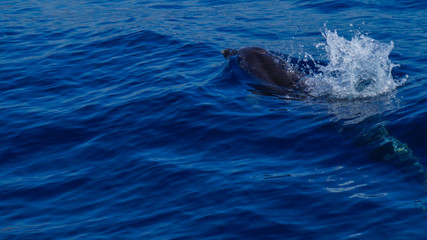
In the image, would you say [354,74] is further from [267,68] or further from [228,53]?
[228,53]

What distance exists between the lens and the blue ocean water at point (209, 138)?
6.75m

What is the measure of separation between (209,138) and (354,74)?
346cm

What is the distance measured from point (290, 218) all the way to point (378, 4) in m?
12.8

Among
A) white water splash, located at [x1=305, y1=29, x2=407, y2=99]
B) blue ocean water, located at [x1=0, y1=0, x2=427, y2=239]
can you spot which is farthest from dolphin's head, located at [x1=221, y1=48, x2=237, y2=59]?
white water splash, located at [x1=305, y1=29, x2=407, y2=99]

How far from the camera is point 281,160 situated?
320 inches

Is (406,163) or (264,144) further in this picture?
(264,144)

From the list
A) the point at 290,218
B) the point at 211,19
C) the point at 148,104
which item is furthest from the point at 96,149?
the point at 211,19

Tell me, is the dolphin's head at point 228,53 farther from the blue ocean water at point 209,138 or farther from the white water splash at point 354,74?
the white water splash at point 354,74

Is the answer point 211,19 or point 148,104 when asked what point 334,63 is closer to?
point 148,104

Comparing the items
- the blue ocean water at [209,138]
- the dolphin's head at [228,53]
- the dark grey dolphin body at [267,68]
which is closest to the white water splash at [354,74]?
the blue ocean water at [209,138]

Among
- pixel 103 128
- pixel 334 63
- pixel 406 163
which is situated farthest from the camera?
pixel 334 63

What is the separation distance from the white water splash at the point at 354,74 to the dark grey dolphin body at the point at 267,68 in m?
0.38

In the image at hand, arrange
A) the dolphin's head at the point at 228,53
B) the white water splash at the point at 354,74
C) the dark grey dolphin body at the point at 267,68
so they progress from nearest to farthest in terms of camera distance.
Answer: the white water splash at the point at 354,74, the dark grey dolphin body at the point at 267,68, the dolphin's head at the point at 228,53

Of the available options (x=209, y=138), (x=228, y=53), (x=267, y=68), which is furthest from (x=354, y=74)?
(x=209, y=138)
